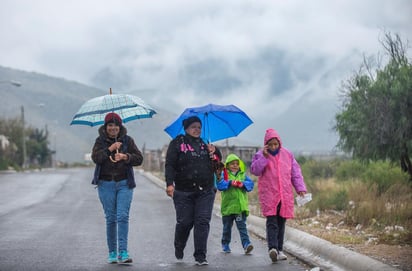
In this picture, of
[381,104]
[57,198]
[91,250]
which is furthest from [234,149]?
[91,250]

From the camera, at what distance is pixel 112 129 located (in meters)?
10.2

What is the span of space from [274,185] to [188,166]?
3.79ft

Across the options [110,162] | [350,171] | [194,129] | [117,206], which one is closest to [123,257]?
[117,206]

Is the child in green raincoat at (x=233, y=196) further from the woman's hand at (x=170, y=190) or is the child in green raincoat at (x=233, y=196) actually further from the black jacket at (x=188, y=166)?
the woman's hand at (x=170, y=190)

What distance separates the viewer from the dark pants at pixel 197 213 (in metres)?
10.0

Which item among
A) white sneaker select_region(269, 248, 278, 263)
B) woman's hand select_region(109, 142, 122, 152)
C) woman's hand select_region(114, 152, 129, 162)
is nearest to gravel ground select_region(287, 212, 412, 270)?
white sneaker select_region(269, 248, 278, 263)

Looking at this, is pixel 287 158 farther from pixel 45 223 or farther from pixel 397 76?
pixel 397 76

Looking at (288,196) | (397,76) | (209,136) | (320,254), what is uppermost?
(397,76)

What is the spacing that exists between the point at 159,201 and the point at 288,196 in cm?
1303

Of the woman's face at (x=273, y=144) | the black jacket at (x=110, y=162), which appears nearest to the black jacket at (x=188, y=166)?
the black jacket at (x=110, y=162)

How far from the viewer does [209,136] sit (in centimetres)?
1112

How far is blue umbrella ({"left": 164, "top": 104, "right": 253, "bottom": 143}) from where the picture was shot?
35.4ft

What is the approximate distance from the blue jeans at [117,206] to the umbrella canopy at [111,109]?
92 centimetres

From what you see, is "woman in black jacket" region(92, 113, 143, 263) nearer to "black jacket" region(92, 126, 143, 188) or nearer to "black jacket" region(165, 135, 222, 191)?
"black jacket" region(92, 126, 143, 188)
